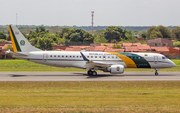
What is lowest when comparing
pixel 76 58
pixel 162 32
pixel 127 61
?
pixel 127 61

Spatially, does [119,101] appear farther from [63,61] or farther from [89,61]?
[63,61]

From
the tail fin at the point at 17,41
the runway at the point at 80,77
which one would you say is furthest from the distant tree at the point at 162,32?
the tail fin at the point at 17,41

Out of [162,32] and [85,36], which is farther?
[162,32]

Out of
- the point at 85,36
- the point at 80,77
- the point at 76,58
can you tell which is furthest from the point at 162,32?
the point at 80,77

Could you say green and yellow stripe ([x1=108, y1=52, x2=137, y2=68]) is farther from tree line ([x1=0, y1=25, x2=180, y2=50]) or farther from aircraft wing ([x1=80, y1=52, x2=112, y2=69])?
tree line ([x1=0, y1=25, x2=180, y2=50])

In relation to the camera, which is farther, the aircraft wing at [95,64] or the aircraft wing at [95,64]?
the aircraft wing at [95,64]

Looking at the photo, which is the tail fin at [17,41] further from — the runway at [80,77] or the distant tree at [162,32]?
the distant tree at [162,32]

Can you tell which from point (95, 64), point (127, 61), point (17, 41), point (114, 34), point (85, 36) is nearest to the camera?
point (95, 64)

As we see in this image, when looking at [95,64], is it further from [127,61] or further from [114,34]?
[114,34]

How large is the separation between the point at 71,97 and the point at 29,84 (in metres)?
8.87

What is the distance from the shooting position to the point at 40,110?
47.9ft

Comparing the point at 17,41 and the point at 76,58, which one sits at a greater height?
the point at 17,41

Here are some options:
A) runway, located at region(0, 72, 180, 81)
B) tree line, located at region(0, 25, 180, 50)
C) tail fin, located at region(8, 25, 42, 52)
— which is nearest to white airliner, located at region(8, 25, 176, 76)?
tail fin, located at region(8, 25, 42, 52)

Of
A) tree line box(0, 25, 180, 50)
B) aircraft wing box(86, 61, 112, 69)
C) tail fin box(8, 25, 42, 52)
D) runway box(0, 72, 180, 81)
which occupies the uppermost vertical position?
tree line box(0, 25, 180, 50)
